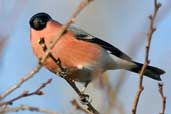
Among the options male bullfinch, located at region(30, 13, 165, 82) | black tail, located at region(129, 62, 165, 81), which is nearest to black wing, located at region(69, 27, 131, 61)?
male bullfinch, located at region(30, 13, 165, 82)

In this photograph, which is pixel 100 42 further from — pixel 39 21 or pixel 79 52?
pixel 39 21

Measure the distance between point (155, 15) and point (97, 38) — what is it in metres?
1.77

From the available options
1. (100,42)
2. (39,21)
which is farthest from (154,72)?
(39,21)

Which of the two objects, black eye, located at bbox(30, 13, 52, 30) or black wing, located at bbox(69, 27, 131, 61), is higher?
black eye, located at bbox(30, 13, 52, 30)

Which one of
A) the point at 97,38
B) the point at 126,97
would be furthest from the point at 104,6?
the point at 126,97

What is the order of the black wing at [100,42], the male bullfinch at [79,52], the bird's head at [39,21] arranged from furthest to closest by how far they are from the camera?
the black wing at [100,42], the bird's head at [39,21], the male bullfinch at [79,52]

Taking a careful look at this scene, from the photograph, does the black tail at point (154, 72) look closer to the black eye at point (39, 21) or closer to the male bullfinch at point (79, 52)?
the male bullfinch at point (79, 52)

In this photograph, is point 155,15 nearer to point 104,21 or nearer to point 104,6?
point 104,21

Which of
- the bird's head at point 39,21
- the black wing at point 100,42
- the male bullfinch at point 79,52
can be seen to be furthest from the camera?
the black wing at point 100,42

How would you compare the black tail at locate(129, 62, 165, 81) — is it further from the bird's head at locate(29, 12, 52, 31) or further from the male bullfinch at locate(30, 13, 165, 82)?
the bird's head at locate(29, 12, 52, 31)

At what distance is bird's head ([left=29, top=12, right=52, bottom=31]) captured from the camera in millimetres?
3127

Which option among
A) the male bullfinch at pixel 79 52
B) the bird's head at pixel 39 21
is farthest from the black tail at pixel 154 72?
the bird's head at pixel 39 21

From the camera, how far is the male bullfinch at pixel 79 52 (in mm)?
2965

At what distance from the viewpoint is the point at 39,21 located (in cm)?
320
